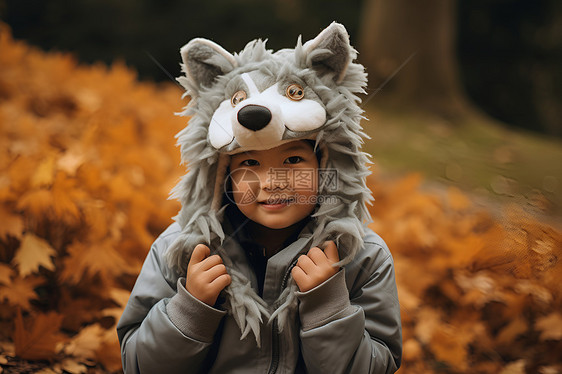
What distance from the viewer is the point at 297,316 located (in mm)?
1733

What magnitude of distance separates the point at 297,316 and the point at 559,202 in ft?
3.90

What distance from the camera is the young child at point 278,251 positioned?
1643 mm

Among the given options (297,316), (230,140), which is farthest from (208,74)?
(297,316)

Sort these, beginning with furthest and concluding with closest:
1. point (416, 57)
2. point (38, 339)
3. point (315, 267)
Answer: point (416, 57) → point (38, 339) → point (315, 267)

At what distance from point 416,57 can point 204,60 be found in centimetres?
461

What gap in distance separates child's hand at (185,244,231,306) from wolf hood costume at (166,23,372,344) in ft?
0.16

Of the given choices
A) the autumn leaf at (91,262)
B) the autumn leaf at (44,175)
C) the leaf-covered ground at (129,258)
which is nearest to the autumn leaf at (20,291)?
the leaf-covered ground at (129,258)

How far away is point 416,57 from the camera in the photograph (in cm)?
591

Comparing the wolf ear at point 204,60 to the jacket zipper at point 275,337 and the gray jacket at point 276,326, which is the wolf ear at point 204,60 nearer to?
the gray jacket at point 276,326

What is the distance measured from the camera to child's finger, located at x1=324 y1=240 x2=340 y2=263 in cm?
170

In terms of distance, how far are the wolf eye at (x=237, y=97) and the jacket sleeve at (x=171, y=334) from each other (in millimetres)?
633

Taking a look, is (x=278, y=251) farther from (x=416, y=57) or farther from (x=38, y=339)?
(x=416, y=57)

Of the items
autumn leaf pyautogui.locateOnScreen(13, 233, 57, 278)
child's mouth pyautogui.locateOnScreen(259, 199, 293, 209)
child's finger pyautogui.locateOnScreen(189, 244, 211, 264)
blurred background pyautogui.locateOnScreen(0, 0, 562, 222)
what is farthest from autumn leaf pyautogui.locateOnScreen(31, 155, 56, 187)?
blurred background pyautogui.locateOnScreen(0, 0, 562, 222)

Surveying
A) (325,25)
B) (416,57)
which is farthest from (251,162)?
(325,25)
